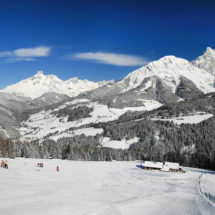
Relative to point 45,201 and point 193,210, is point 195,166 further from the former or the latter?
point 45,201

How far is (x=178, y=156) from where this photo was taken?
449ft

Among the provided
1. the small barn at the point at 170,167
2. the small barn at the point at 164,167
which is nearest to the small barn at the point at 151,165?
the small barn at the point at 164,167

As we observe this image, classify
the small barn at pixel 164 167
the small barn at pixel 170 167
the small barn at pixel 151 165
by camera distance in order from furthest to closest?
the small barn at pixel 151 165 < the small barn at pixel 164 167 < the small barn at pixel 170 167

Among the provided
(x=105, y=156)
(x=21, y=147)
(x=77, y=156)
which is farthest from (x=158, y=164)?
(x=21, y=147)

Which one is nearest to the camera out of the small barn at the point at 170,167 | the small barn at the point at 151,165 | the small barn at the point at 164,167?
the small barn at the point at 170,167

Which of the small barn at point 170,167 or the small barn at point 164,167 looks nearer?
the small barn at point 170,167

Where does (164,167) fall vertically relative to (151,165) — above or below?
below

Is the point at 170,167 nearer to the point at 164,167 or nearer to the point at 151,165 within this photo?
the point at 164,167

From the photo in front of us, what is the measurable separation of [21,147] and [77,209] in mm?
118096

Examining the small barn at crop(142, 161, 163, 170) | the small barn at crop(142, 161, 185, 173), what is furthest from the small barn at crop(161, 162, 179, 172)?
the small barn at crop(142, 161, 163, 170)

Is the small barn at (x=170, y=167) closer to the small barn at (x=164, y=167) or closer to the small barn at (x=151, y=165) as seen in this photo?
the small barn at (x=164, y=167)

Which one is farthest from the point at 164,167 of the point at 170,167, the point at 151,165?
the point at 151,165

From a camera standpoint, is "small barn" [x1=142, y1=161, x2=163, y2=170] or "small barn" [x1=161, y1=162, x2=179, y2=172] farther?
"small barn" [x1=142, y1=161, x2=163, y2=170]

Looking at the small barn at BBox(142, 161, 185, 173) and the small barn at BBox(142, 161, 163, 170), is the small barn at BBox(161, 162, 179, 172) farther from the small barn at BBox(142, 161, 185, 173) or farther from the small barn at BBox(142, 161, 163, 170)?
the small barn at BBox(142, 161, 163, 170)
